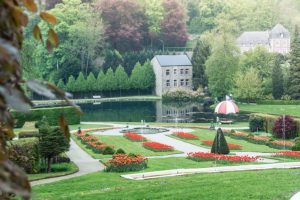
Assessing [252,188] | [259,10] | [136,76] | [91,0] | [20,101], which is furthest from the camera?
[259,10]

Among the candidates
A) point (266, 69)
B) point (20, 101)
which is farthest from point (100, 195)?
point (266, 69)

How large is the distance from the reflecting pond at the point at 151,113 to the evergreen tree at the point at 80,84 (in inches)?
242

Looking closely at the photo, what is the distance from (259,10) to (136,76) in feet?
168

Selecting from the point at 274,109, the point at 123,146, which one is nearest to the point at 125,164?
the point at 123,146

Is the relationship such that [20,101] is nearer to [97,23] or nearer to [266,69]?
[266,69]

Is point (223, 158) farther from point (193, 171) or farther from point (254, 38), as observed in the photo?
point (254, 38)

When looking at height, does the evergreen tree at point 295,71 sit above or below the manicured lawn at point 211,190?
above

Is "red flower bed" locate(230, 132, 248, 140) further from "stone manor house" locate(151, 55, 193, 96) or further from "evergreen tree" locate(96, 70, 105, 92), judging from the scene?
"evergreen tree" locate(96, 70, 105, 92)

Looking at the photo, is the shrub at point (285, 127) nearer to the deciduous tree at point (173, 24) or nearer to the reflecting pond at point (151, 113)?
the reflecting pond at point (151, 113)

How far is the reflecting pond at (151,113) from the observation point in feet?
133

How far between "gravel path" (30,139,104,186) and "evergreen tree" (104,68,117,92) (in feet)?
131

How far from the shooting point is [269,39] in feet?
293

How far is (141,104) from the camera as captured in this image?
55125 mm

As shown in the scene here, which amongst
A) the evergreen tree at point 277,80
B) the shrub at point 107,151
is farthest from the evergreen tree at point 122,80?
the shrub at point 107,151
